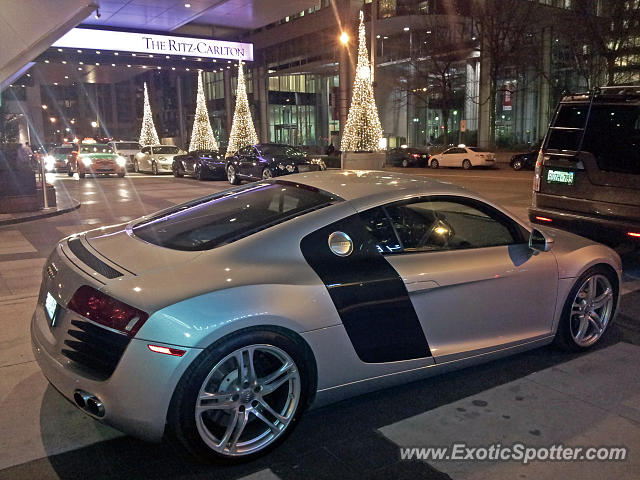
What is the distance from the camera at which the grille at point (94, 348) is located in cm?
280

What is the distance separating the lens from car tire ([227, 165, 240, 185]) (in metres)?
21.0

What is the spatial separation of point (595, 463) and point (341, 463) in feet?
4.50

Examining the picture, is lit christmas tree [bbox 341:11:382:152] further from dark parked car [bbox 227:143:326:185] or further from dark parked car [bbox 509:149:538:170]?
dark parked car [bbox 509:149:538:170]

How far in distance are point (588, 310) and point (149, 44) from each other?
31.1 m

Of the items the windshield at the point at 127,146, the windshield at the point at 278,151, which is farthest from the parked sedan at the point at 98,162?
the windshield at the point at 278,151

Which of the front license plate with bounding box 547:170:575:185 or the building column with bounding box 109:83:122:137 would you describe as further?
the building column with bounding box 109:83:122:137

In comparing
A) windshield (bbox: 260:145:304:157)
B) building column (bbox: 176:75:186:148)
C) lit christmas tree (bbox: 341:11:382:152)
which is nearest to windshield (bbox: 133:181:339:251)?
windshield (bbox: 260:145:304:157)

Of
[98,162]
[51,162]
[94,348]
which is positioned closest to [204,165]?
[98,162]

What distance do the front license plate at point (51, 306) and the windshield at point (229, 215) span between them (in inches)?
26.5

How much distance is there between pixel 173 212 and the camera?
14.4 ft

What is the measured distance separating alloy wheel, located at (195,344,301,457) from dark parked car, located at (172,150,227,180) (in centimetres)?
2015

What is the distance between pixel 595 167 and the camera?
690 cm

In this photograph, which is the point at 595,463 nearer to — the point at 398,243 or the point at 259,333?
the point at 398,243

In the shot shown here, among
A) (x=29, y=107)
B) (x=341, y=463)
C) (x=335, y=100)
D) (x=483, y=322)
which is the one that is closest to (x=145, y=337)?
(x=341, y=463)
